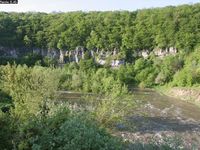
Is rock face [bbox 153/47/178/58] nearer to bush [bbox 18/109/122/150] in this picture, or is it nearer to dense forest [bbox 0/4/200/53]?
dense forest [bbox 0/4/200/53]

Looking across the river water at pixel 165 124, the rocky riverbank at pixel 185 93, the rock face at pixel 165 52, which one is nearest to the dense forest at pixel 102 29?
the rock face at pixel 165 52

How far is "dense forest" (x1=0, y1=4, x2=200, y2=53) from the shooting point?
141375mm

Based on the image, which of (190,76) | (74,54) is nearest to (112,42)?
(74,54)

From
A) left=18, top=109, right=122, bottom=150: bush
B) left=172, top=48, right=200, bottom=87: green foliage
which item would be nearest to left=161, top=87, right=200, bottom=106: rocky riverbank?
left=172, top=48, right=200, bottom=87: green foliage

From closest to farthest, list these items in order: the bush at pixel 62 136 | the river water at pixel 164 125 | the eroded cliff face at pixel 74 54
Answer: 1. the bush at pixel 62 136
2. the river water at pixel 164 125
3. the eroded cliff face at pixel 74 54

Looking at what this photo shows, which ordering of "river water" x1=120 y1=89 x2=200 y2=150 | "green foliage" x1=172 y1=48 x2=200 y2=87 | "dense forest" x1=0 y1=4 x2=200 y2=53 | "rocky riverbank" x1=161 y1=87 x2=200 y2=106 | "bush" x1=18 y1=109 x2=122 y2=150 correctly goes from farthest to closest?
1. "dense forest" x1=0 y1=4 x2=200 y2=53
2. "green foliage" x1=172 y1=48 x2=200 y2=87
3. "rocky riverbank" x1=161 y1=87 x2=200 y2=106
4. "river water" x1=120 y1=89 x2=200 y2=150
5. "bush" x1=18 y1=109 x2=122 y2=150

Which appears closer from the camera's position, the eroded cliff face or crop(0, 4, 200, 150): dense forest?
crop(0, 4, 200, 150): dense forest

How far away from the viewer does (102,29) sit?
6063 inches

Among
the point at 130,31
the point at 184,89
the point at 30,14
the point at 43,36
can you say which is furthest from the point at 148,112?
the point at 30,14

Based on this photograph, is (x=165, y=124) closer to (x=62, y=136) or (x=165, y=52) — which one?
(x=62, y=136)

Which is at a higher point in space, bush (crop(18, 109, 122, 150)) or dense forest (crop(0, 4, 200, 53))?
dense forest (crop(0, 4, 200, 53))

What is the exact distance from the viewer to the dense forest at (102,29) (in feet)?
464

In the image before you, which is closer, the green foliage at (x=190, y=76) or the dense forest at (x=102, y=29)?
the green foliage at (x=190, y=76)

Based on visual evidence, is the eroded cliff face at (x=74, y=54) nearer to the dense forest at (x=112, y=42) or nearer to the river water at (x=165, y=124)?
the dense forest at (x=112, y=42)
